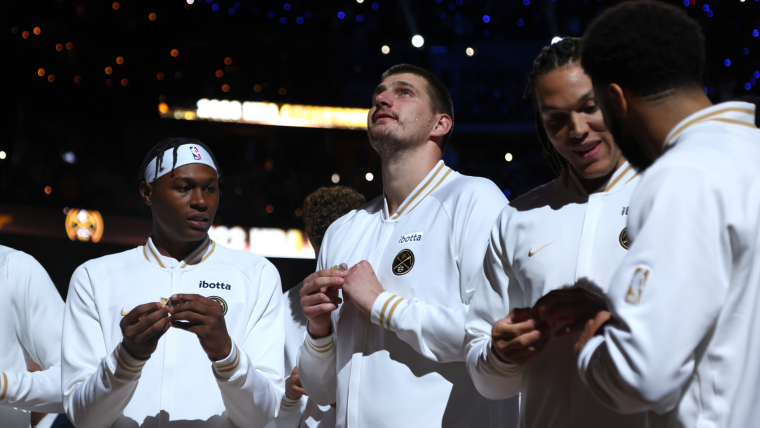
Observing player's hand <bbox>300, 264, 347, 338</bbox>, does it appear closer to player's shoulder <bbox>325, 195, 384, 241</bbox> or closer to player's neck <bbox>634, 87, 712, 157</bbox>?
player's shoulder <bbox>325, 195, 384, 241</bbox>

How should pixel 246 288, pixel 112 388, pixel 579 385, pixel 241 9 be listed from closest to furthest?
pixel 579 385, pixel 112 388, pixel 246 288, pixel 241 9

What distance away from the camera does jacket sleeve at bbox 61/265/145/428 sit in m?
2.16

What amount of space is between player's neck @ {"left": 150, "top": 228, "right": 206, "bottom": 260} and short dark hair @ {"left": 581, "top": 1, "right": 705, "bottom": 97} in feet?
6.20

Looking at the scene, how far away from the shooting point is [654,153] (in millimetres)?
1314

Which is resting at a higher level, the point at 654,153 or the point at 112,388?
the point at 654,153

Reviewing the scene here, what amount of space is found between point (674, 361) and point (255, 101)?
1415 centimetres

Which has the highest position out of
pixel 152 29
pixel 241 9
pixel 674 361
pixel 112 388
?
pixel 241 9

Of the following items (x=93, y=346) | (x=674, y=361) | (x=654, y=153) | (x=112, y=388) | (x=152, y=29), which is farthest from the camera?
(x=152, y=29)

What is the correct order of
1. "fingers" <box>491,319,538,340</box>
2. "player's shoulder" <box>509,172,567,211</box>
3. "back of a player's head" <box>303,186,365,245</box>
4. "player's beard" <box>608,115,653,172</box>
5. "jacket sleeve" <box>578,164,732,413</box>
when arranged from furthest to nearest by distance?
"back of a player's head" <box>303,186,365,245</box> < "player's shoulder" <box>509,172,567,211</box> < "fingers" <box>491,319,538,340</box> < "player's beard" <box>608,115,653,172</box> < "jacket sleeve" <box>578,164,732,413</box>

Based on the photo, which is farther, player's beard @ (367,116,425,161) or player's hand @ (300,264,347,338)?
player's beard @ (367,116,425,161)

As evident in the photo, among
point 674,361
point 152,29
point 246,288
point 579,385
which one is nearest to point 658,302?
point 674,361

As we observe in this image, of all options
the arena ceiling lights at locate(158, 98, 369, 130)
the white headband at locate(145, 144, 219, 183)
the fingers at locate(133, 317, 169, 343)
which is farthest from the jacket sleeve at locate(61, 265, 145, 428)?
the arena ceiling lights at locate(158, 98, 369, 130)

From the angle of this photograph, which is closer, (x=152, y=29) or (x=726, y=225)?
(x=726, y=225)

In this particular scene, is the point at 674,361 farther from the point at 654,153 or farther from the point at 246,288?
the point at 246,288
